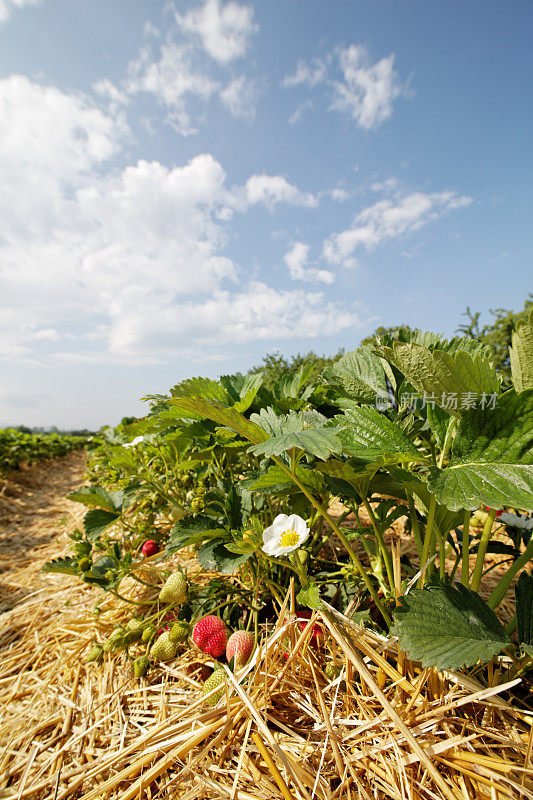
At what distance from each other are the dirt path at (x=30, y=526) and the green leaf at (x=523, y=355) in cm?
174

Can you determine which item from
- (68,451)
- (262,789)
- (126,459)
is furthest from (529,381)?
(68,451)

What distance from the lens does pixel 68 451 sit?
827 centimetres

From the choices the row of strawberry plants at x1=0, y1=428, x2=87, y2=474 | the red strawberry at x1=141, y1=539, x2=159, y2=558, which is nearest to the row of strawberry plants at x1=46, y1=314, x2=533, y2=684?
the red strawberry at x1=141, y1=539, x2=159, y2=558

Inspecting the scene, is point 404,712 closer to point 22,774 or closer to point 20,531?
point 22,774

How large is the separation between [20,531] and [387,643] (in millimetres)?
3199

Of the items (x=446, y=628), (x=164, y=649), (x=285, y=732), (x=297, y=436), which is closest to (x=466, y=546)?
(x=446, y=628)

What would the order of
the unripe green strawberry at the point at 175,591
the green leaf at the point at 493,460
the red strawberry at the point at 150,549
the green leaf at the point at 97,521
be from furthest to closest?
the red strawberry at the point at 150,549 → the green leaf at the point at 97,521 → the unripe green strawberry at the point at 175,591 → the green leaf at the point at 493,460

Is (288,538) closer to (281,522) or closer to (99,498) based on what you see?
(281,522)

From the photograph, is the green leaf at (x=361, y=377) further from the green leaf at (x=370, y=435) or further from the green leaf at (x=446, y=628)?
the green leaf at (x=446, y=628)

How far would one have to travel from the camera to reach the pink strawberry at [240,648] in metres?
0.79

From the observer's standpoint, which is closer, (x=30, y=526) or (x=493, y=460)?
(x=493, y=460)

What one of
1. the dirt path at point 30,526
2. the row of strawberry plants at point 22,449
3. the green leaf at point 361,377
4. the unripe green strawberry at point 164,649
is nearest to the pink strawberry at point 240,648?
the unripe green strawberry at point 164,649

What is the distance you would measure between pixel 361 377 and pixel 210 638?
70 centimetres

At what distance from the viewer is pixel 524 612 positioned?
1.83ft
